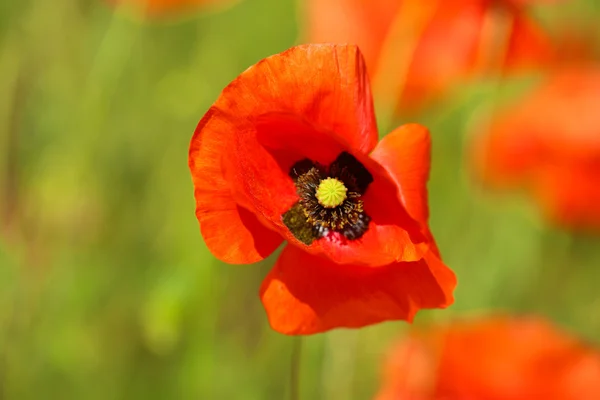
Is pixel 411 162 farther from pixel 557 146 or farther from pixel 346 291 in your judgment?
pixel 557 146

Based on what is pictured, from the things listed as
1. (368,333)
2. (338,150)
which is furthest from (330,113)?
(368,333)

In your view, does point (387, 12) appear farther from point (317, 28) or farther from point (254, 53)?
point (254, 53)

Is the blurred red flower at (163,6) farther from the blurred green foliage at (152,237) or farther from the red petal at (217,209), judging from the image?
the red petal at (217,209)

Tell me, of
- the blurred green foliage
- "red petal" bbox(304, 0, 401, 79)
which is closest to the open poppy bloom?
the blurred green foliage

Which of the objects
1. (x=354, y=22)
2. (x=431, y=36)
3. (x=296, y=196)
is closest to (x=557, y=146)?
(x=431, y=36)

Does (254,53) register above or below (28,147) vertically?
above

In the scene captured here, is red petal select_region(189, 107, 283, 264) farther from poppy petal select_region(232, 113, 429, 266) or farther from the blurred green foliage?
the blurred green foliage
